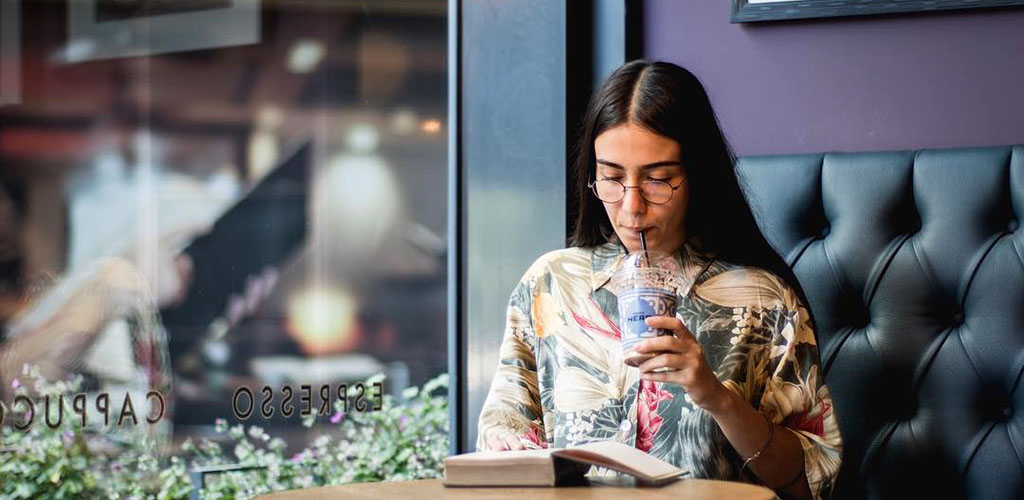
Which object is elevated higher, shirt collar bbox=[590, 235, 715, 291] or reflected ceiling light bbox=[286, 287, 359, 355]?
shirt collar bbox=[590, 235, 715, 291]

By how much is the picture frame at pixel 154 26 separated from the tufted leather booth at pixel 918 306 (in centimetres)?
128

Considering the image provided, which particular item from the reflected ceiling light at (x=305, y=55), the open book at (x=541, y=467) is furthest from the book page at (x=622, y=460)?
the reflected ceiling light at (x=305, y=55)

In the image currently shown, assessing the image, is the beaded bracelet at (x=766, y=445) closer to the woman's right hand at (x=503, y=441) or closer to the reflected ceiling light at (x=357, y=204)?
the woman's right hand at (x=503, y=441)

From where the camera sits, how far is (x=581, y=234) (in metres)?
2.22

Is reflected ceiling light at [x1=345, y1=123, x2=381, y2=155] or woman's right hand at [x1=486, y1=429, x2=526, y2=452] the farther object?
reflected ceiling light at [x1=345, y1=123, x2=381, y2=155]

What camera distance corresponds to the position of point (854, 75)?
2541mm

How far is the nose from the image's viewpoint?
195 centimetres

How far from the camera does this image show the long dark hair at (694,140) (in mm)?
1997

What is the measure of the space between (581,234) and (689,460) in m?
0.50

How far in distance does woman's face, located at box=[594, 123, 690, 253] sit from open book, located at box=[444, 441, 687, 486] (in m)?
0.47

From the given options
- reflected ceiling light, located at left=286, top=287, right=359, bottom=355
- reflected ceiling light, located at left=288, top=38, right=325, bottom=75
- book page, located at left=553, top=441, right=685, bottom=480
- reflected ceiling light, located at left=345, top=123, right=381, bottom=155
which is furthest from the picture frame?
book page, located at left=553, top=441, right=685, bottom=480

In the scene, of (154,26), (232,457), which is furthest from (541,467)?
(154,26)

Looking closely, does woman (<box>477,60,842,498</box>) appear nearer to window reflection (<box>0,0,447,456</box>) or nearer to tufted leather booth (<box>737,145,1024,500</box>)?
tufted leather booth (<box>737,145,1024,500</box>)

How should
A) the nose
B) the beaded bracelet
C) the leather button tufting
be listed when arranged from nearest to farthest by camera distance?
the beaded bracelet < the nose < the leather button tufting
